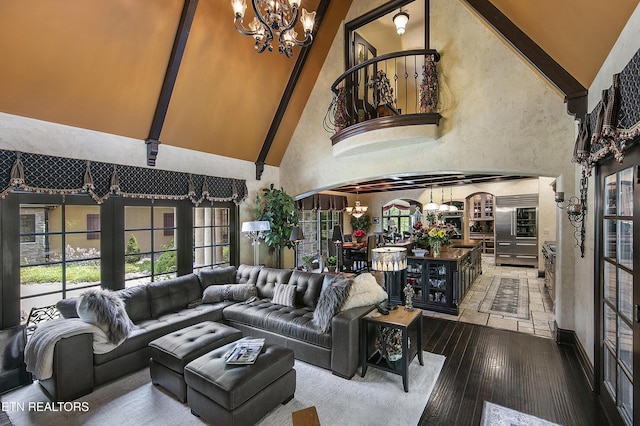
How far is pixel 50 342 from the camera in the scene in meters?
2.63

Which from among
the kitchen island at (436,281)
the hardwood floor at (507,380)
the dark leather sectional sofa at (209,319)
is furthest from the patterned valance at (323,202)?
the hardwood floor at (507,380)

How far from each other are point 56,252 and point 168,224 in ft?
4.80

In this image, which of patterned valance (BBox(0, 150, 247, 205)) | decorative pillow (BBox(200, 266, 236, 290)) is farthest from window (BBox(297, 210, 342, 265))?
patterned valance (BBox(0, 150, 247, 205))

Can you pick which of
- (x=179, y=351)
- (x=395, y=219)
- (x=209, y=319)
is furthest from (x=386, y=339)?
(x=395, y=219)

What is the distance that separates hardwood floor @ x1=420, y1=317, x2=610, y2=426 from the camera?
8.00ft

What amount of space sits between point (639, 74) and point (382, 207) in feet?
33.3

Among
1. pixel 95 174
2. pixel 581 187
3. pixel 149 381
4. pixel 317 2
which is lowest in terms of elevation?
pixel 149 381

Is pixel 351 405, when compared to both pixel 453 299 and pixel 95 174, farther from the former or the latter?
pixel 95 174

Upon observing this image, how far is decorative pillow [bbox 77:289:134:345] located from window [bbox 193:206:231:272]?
1973mm

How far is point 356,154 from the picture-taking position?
5.28m

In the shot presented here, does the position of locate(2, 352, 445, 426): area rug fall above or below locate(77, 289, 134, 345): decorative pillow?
below

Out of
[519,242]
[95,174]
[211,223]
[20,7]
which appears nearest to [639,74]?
[20,7]

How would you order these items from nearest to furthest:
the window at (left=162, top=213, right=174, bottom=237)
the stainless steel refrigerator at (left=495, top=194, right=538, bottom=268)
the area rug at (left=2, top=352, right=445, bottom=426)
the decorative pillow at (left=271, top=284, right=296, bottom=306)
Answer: the area rug at (left=2, top=352, right=445, bottom=426) < the decorative pillow at (left=271, top=284, right=296, bottom=306) < the window at (left=162, top=213, right=174, bottom=237) < the stainless steel refrigerator at (left=495, top=194, right=538, bottom=268)

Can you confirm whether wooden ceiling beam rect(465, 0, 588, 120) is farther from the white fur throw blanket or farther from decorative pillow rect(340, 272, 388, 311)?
the white fur throw blanket
